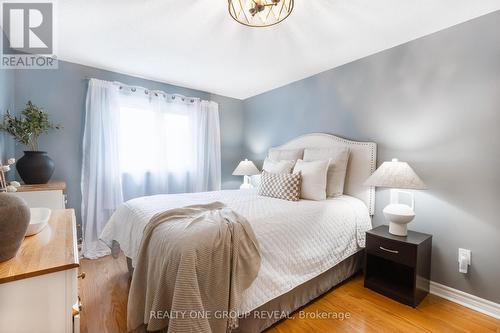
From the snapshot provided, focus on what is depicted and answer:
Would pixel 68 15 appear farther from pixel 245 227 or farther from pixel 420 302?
pixel 420 302

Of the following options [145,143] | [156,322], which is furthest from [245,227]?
[145,143]

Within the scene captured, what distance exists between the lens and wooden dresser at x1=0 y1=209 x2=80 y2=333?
734 millimetres

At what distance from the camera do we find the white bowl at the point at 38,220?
1061 mm

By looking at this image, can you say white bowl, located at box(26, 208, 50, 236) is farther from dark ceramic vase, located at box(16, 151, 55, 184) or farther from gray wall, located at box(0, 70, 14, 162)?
gray wall, located at box(0, 70, 14, 162)

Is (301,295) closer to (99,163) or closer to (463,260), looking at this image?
(463,260)

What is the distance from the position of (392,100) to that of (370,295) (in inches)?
73.8

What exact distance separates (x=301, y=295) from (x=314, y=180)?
42.8 inches

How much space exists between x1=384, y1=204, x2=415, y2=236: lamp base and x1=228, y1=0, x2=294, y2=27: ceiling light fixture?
1.77 metres

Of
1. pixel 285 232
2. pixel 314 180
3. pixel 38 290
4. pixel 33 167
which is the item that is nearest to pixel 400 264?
pixel 314 180

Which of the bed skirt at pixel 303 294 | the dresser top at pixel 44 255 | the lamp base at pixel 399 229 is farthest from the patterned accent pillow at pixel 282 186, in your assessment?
the dresser top at pixel 44 255

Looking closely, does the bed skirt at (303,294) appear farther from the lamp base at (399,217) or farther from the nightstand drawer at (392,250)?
the lamp base at (399,217)

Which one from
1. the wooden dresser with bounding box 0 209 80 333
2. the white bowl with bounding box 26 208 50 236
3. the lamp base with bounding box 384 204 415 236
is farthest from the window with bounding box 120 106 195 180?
the lamp base with bounding box 384 204 415 236

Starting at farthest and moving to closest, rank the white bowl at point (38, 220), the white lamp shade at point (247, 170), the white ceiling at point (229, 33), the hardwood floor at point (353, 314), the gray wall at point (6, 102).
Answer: the white lamp shade at point (247, 170)
the gray wall at point (6, 102)
the white ceiling at point (229, 33)
the hardwood floor at point (353, 314)
the white bowl at point (38, 220)

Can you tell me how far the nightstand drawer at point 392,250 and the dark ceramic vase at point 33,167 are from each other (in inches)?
126
